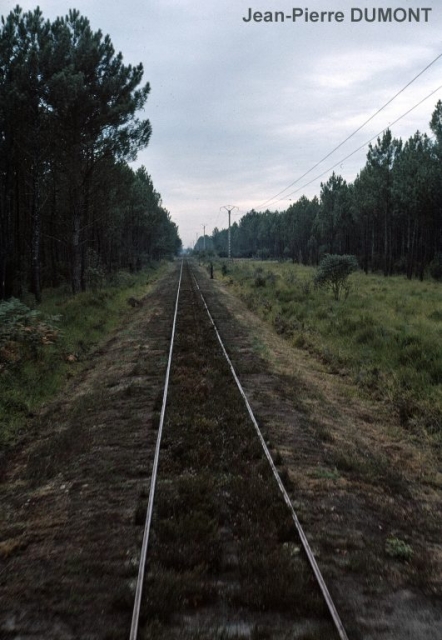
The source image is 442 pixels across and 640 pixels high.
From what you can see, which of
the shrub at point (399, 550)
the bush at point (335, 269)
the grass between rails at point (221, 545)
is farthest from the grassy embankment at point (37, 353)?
the bush at point (335, 269)

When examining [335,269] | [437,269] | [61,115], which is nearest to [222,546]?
[335,269]

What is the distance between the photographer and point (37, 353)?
37.8 feet

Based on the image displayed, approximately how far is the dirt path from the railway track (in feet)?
0.65

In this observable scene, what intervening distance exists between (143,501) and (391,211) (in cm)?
4837

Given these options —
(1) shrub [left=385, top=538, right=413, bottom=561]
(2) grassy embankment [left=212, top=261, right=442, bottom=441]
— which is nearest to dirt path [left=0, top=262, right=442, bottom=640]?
(1) shrub [left=385, top=538, right=413, bottom=561]

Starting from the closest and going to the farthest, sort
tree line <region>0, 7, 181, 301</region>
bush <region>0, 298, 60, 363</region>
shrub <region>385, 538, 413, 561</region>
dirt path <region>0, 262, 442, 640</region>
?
1. dirt path <region>0, 262, 442, 640</region>
2. shrub <region>385, 538, 413, 561</region>
3. bush <region>0, 298, 60, 363</region>
4. tree line <region>0, 7, 181, 301</region>

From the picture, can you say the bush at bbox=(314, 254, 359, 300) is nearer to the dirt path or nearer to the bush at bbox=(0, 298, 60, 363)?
the dirt path

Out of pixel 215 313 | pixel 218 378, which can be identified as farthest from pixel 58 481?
pixel 215 313

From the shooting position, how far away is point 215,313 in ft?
65.9

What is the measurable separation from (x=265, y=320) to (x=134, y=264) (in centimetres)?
3698

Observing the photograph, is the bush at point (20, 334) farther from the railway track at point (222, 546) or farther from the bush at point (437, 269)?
the bush at point (437, 269)

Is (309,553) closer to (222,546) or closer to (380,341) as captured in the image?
(222,546)

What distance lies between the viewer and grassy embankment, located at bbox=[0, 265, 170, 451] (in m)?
8.68

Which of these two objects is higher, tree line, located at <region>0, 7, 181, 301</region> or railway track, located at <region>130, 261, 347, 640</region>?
tree line, located at <region>0, 7, 181, 301</region>
